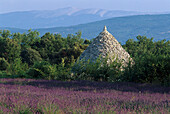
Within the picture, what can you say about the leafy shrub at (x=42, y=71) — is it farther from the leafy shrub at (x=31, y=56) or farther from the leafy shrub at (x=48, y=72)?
the leafy shrub at (x=31, y=56)

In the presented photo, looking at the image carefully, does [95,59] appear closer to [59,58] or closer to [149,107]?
[149,107]

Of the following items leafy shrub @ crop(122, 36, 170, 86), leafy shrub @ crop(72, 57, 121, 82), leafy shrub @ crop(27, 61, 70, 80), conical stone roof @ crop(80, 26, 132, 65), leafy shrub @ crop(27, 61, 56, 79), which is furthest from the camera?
conical stone roof @ crop(80, 26, 132, 65)

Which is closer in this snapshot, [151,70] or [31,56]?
[151,70]

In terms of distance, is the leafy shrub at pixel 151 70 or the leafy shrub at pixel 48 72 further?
the leafy shrub at pixel 48 72

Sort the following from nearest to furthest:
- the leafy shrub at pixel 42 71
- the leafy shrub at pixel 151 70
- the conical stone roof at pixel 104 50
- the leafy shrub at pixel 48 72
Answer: the leafy shrub at pixel 151 70
the leafy shrub at pixel 48 72
the leafy shrub at pixel 42 71
the conical stone roof at pixel 104 50

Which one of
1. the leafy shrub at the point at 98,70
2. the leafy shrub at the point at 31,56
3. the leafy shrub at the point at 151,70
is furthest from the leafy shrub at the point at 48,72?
the leafy shrub at the point at 31,56

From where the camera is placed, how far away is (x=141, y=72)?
962 cm

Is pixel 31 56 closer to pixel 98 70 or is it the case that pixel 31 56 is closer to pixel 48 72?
pixel 48 72

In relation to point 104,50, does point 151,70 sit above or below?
below

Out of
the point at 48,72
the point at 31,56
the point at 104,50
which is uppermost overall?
the point at 31,56

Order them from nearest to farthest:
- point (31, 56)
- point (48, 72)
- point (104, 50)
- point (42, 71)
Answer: point (48, 72) < point (104, 50) < point (42, 71) < point (31, 56)

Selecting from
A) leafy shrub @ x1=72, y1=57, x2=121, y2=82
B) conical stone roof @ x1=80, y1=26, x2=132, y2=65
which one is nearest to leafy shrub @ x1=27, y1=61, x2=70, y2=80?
leafy shrub @ x1=72, y1=57, x2=121, y2=82

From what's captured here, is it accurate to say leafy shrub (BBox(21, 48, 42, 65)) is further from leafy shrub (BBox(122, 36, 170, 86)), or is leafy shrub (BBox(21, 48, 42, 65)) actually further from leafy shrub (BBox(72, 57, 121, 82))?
leafy shrub (BBox(122, 36, 170, 86))

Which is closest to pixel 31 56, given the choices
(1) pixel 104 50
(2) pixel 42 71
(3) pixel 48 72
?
(2) pixel 42 71
